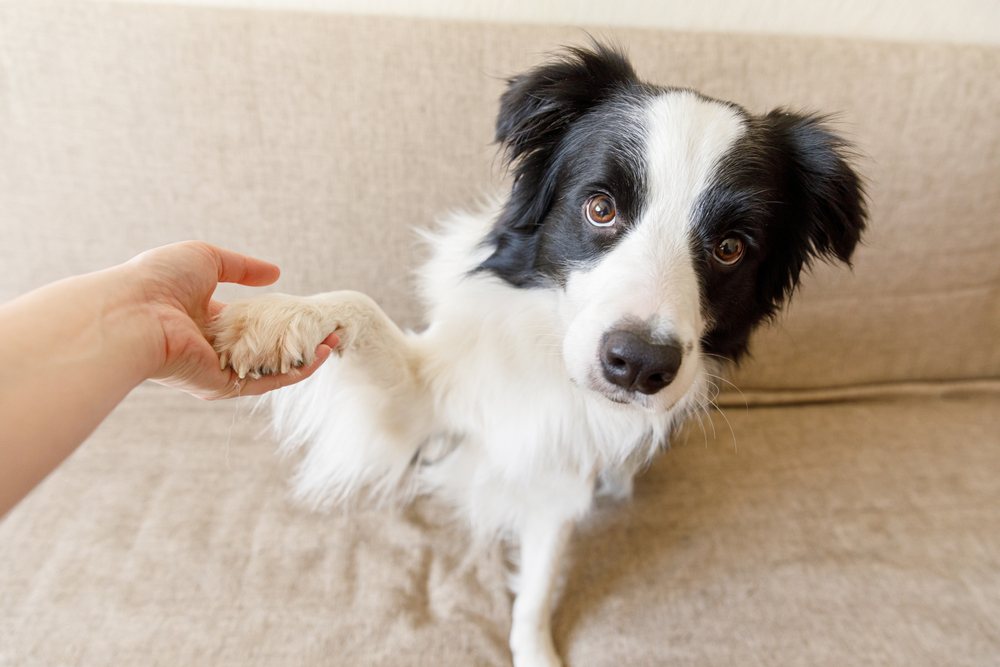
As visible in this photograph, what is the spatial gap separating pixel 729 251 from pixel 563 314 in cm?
40

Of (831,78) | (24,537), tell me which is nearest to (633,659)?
(24,537)

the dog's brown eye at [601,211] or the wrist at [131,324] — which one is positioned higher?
the dog's brown eye at [601,211]

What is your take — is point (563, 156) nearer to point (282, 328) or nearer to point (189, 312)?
point (282, 328)

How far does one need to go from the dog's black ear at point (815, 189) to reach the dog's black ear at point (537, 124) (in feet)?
1.34

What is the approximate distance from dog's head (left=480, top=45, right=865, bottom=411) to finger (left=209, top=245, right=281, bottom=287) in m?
0.53


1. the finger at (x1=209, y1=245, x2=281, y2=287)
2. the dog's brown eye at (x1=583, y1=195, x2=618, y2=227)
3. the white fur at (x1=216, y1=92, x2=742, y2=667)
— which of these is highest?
the dog's brown eye at (x1=583, y1=195, x2=618, y2=227)

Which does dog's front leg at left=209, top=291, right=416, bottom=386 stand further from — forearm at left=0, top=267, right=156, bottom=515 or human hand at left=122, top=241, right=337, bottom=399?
forearm at left=0, top=267, right=156, bottom=515

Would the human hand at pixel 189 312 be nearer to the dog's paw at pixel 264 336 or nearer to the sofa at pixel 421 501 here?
A: the dog's paw at pixel 264 336

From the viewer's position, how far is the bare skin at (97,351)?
0.83 meters

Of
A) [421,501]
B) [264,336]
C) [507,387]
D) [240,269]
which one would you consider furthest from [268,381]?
[421,501]

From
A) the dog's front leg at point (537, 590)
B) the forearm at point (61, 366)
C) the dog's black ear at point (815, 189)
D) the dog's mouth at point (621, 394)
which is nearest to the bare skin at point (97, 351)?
the forearm at point (61, 366)

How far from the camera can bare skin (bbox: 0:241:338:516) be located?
2.71 feet

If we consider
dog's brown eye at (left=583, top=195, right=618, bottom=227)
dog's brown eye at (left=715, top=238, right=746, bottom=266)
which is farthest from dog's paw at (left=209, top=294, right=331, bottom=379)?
dog's brown eye at (left=715, top=238, right=746, bottom=266)

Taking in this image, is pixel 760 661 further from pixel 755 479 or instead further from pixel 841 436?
pixel 841 436
